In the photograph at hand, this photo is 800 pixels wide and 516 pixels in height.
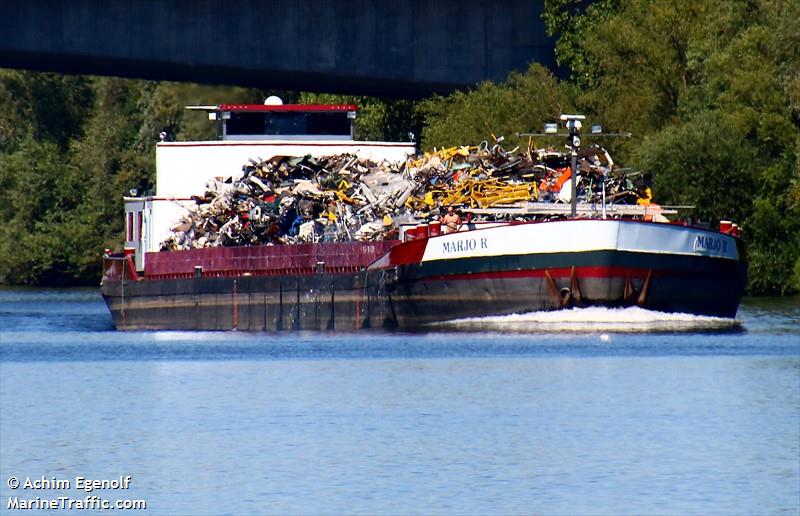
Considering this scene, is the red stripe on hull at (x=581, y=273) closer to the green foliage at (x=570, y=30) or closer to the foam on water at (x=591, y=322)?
the foam on water at (x=591, y=322)

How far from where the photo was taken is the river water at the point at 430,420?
31344 millimetres

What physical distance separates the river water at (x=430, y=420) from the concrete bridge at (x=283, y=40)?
21106mm

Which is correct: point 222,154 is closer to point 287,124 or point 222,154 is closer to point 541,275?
point 287,124

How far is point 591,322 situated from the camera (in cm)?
5712

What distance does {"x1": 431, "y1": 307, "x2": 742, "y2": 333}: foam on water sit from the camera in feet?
186

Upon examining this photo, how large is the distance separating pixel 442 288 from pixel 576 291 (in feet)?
A: 12.4

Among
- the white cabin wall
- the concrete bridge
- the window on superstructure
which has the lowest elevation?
the white cabin wall

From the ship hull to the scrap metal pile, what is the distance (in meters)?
3.30

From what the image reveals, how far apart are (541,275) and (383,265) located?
18.4 feet

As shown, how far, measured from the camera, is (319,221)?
219 ft

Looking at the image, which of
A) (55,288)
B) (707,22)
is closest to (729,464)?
(707,22)

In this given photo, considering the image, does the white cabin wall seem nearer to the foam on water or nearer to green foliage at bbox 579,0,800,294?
green foliage at bbox 579,0,800,294

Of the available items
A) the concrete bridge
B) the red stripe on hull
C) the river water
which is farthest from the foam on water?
the concrete bridge

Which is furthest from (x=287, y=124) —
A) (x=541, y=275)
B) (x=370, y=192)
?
(x=541, y=275)
